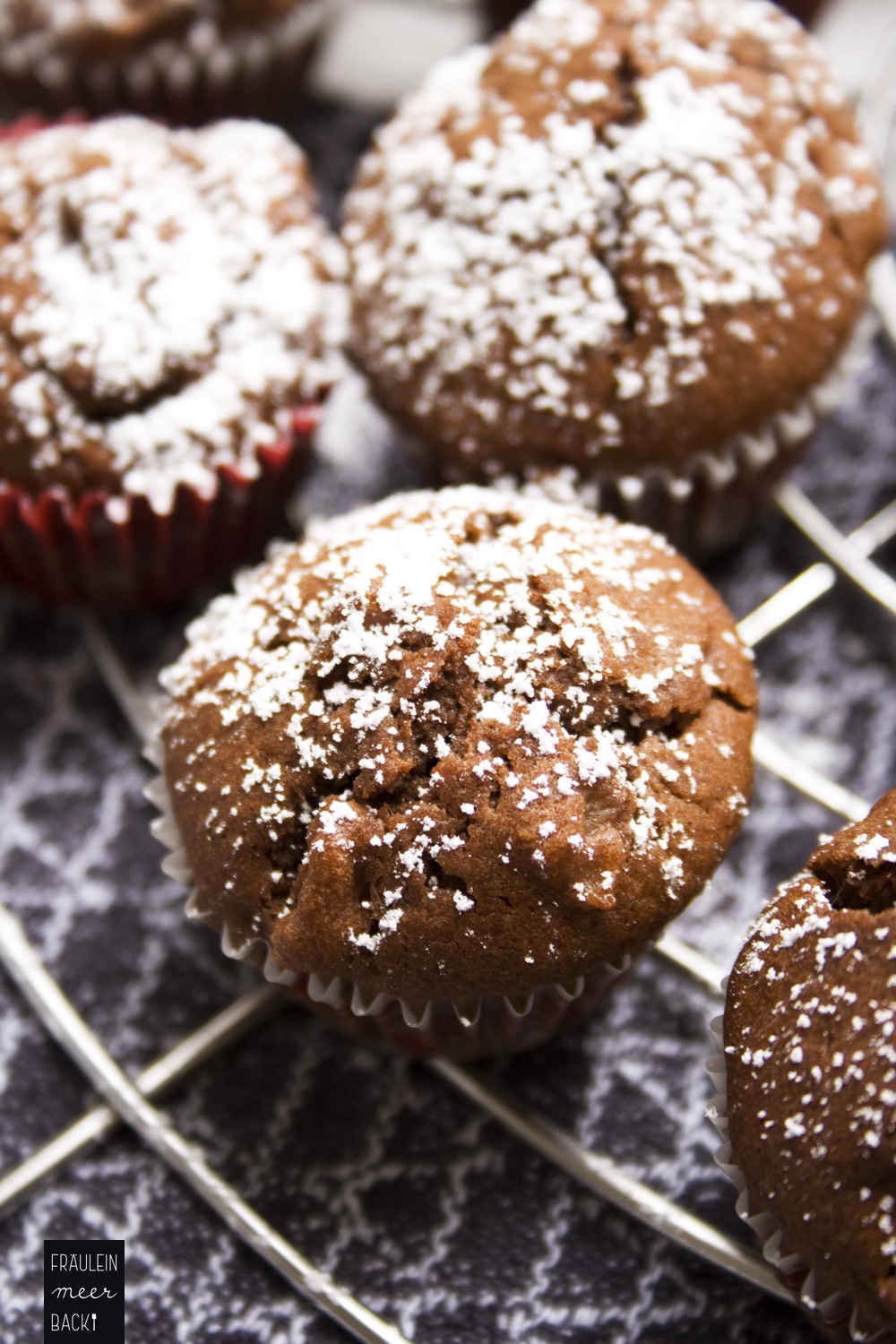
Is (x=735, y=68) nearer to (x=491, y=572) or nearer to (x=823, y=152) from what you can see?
Answer: (x=823, y=152)

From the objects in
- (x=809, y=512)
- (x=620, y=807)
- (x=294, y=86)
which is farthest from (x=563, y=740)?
(x=294, y=86)

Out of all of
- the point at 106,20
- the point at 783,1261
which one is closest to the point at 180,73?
the point at 106,20

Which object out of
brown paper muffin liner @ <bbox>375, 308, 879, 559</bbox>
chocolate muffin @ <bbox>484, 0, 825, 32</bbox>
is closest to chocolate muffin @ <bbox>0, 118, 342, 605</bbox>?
brown paper muffin liner @ <bbox>375, 308, 879, 559</bbox>

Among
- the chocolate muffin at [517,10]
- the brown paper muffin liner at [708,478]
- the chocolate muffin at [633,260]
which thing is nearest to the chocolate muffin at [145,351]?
the chocolate muffin at [633,260]

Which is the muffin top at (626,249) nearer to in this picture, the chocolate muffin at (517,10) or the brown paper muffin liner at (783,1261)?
the chocolate muffin at (517,10)

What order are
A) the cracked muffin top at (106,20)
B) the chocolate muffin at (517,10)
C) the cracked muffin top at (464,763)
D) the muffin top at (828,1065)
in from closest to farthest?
1. the muffin top at (828,1065)
2. the cracked muffin top at (464,763)
3. the cracked muffin top at (106,20)
4. the chocolate muffin at (517,10)

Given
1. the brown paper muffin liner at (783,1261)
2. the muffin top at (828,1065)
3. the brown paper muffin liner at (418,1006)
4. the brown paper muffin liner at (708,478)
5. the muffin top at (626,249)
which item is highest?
the muffin top at (626,249)
